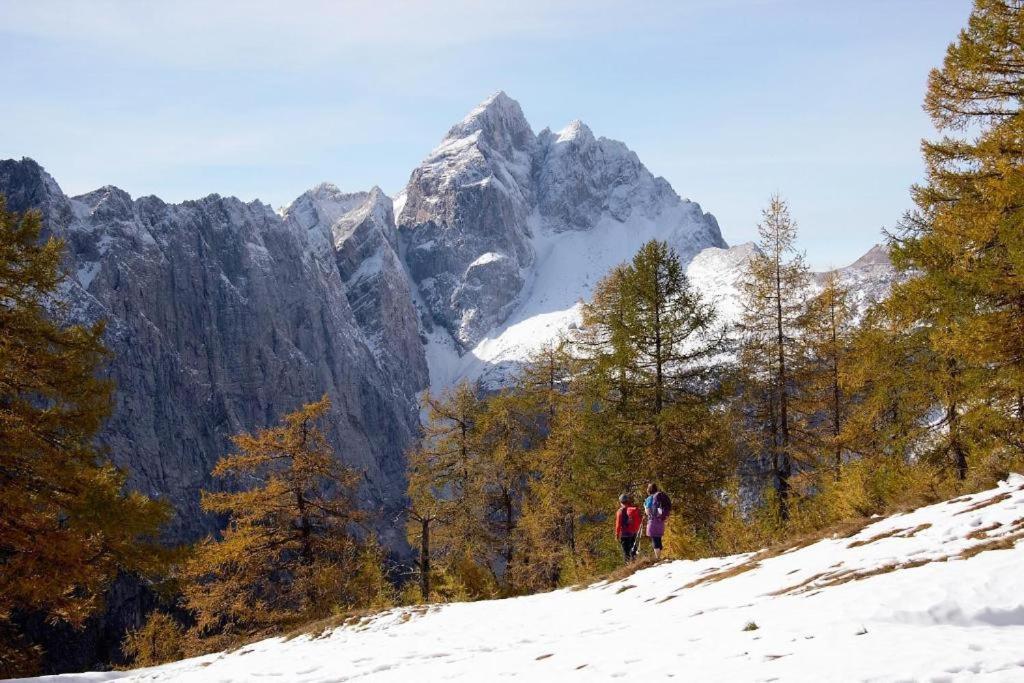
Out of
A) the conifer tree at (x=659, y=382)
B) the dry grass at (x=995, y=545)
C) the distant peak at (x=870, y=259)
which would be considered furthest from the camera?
the distant peak at (x=870, y=259)

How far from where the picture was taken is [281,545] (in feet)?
66.3

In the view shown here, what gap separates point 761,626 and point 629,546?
32.4ft

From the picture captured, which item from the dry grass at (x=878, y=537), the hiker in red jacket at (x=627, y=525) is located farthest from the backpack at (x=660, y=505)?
the dry grass at (x=878, y=537)

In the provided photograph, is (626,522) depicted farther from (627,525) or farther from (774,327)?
(774,327)

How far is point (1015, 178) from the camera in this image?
35.7 feet

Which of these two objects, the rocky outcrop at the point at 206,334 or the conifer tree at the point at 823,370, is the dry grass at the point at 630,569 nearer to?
the conifer tree at the point at 823,370

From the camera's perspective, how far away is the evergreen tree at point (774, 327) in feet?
69.3

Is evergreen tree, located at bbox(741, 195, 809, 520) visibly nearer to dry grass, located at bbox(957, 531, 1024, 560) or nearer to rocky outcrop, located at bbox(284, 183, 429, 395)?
dry grass, located at bbox(957, 531, 1024, 560)

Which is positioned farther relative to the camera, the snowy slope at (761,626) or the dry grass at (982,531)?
the dry grass at (982,531)

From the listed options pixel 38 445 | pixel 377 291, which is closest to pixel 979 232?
pixel 38 445

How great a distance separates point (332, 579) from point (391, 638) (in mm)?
8835

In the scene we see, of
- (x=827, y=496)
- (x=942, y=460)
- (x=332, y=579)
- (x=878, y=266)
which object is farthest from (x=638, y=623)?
(x=878, y=266)

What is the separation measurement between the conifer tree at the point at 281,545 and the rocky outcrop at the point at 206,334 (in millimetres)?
61918

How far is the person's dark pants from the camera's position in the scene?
15281mm
